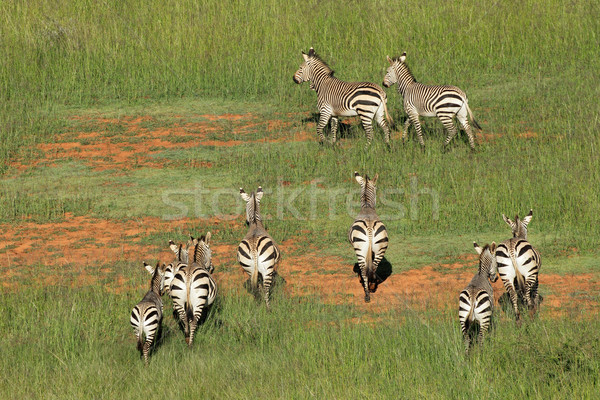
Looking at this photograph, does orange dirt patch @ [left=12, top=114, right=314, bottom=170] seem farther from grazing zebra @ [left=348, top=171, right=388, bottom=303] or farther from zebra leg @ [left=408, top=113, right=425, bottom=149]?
grazing zebra @ [left=348, top=171, right=388, bottom=303]

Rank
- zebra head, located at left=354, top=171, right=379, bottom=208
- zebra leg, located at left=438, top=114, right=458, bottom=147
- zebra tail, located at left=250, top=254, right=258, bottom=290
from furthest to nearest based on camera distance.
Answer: zebra leg, located at left=438, top=114, right=458, bottom=147, zebra head, located at left=354, top=171, right=379, bottom=208, zebra tail, located at left=250, top=254, right=258, bottom=290

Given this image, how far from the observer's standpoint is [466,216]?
1388 centimetres

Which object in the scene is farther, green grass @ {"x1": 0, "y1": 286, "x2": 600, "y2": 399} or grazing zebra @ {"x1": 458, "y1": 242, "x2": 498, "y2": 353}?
grazing zebra @ {"x1": 458, "y1": 242, "x2": 498, "y2": 353}

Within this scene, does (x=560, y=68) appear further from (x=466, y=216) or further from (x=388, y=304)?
(x=388, y=304)


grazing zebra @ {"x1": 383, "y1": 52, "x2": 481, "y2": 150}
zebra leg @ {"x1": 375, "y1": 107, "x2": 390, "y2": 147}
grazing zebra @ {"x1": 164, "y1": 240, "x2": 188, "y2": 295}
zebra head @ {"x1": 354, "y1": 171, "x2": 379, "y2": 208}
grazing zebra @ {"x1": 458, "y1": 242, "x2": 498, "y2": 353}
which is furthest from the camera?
zebra leg @ {"x1": 375, "y1": 107, "x2": 390, "y2": 147}

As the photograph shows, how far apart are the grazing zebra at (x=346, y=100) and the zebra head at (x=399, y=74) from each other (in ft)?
3.41

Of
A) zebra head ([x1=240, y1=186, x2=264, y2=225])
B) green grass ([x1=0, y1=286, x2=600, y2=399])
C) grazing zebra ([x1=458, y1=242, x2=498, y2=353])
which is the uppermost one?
zebra head ([x1=240, y1=186, x2=264, y2=225])

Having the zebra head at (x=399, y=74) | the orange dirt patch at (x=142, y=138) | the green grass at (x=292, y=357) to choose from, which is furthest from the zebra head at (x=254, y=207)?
the zebra head at (x=399, y=74)

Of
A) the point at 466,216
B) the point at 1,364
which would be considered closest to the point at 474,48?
the point at 466,216

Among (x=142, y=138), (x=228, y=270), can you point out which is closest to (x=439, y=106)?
(x=228, y=270)

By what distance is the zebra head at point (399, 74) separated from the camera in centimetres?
1753

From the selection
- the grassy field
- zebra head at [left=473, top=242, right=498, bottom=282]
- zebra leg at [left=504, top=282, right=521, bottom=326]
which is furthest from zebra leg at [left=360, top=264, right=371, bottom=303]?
zebra leg at [left=504, top=282, right=521, bottom=326]

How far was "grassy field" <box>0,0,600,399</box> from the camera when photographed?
354 inches

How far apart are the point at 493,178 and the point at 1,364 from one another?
354 inches
